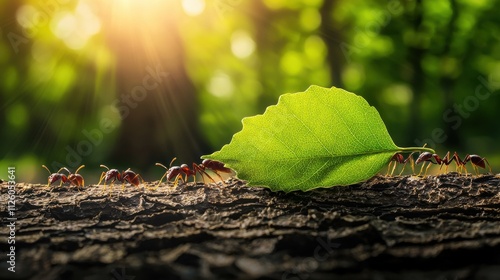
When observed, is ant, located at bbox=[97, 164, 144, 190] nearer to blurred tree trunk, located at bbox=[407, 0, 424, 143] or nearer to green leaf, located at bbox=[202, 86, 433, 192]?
green leaf, located at bbox=[202, 86, 433, 192]

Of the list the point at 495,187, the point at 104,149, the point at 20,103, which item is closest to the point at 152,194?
the point at 495,187

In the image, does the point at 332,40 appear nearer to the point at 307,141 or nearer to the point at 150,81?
the point at 150,81

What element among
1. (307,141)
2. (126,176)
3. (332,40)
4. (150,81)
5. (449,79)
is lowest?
(126,176)

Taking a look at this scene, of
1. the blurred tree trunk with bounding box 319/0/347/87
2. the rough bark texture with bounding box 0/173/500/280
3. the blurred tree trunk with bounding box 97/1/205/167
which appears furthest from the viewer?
the blurred tree trunk with bounding box 319/0/347/87

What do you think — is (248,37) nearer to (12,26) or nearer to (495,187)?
(12,26)

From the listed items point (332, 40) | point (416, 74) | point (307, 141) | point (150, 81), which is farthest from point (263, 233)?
point (416, 74)

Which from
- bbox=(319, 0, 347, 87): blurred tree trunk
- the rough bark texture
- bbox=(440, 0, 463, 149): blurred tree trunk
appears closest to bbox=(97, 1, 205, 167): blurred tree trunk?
bbox=(319, 0, 347, 87): blurred tree trunk
